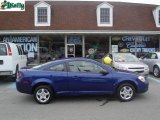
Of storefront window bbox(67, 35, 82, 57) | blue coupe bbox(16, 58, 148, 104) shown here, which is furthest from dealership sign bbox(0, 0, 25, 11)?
blue coupe bbox(16, 58, 148, 104)

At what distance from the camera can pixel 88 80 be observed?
937cm

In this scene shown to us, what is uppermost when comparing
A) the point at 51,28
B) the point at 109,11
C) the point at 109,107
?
the point at 109,11

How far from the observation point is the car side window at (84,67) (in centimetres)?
954

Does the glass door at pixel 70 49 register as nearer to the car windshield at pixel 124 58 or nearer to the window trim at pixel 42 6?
the window trim at pixel 42 6

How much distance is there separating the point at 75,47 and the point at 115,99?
611 inches

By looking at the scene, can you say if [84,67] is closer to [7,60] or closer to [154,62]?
[7,60]

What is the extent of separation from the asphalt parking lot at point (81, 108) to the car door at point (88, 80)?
432mm

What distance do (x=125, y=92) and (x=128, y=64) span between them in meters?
4.77

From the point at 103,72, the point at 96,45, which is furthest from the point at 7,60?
the point at 96,45

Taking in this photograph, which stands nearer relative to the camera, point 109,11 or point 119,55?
point 119,55

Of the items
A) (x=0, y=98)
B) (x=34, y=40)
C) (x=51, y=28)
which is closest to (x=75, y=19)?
(x=51, y=28)

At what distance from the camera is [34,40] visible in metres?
24.5

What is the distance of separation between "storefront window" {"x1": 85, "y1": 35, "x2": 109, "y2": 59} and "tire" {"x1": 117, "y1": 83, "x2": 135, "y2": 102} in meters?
15.4

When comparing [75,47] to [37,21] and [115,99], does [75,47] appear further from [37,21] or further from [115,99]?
[115,99]
